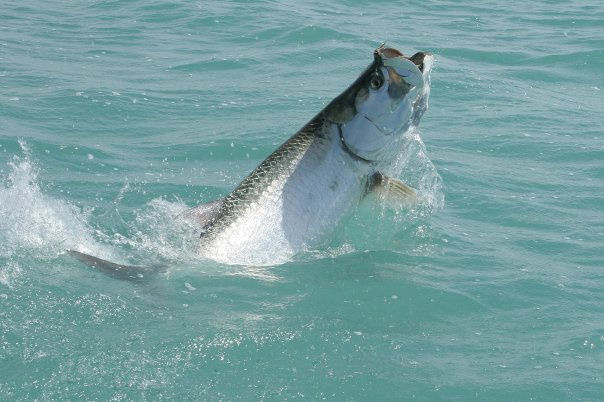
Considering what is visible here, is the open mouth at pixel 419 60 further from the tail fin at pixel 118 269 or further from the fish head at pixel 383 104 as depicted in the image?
the tail fin at pixel 118 269

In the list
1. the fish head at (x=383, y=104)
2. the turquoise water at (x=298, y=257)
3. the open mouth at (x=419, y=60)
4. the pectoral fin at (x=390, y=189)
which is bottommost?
the turquoise water at (x=298, y=257)

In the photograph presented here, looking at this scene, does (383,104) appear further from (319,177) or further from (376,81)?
(319,177)

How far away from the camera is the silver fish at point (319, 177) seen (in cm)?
635

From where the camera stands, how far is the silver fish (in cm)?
635

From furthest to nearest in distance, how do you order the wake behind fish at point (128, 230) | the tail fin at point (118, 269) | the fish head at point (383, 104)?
the wake behind fish at point (128, 230)
the fish head at point (383, 104)
the tail fin at point (118, 269)

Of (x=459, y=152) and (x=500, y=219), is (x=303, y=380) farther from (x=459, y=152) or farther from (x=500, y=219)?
(x=459, y=152)

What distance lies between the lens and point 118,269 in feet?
20.1

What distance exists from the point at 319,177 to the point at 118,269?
1428mm

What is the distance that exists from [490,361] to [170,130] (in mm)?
5262

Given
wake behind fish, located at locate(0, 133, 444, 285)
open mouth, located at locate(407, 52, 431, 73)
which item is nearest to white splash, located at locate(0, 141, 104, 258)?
wake behind fish, located at locate(0, 133, 444, 285)

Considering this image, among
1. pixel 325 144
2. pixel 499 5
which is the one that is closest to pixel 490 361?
pixel 325 144

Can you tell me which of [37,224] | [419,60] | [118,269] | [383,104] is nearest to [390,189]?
[383,104]

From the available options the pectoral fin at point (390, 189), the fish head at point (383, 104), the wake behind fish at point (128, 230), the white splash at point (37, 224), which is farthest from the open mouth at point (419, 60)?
the white splash at point (37, 224)

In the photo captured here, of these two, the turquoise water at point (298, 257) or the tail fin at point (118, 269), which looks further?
the tail fin at point (118, 269)
